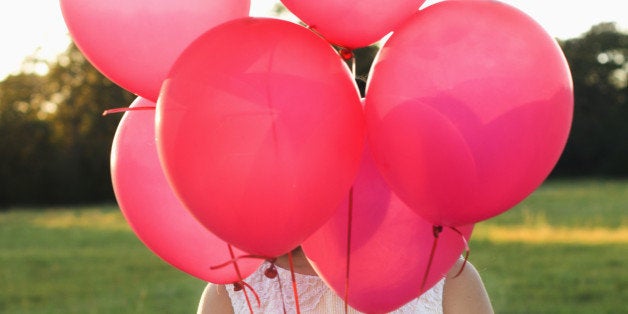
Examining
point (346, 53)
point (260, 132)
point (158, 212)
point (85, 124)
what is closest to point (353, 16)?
point (346, 53)

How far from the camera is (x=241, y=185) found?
137cm

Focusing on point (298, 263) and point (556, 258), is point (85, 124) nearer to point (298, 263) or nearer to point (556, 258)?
point (556, 258)

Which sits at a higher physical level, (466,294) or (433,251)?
(433,251)

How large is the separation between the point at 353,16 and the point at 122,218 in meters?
16.9

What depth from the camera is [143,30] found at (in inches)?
65.1

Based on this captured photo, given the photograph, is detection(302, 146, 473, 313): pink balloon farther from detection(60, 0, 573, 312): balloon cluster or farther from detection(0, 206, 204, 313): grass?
detection(0, 206, 204, 313): grass

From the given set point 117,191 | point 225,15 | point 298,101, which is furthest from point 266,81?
point 117,191

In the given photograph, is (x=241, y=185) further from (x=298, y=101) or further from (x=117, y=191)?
(x=117, y=191)

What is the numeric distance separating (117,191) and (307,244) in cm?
42

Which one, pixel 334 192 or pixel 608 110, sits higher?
pixel 334 192

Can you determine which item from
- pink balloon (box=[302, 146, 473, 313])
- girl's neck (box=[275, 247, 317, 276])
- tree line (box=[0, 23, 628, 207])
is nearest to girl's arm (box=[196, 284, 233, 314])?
girl's neck (box=[275, 247, 317, 276])

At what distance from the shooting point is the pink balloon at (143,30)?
5.36 ft

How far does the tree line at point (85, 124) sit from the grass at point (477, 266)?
7.73 metres

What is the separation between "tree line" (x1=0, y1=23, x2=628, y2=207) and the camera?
80.1ft
